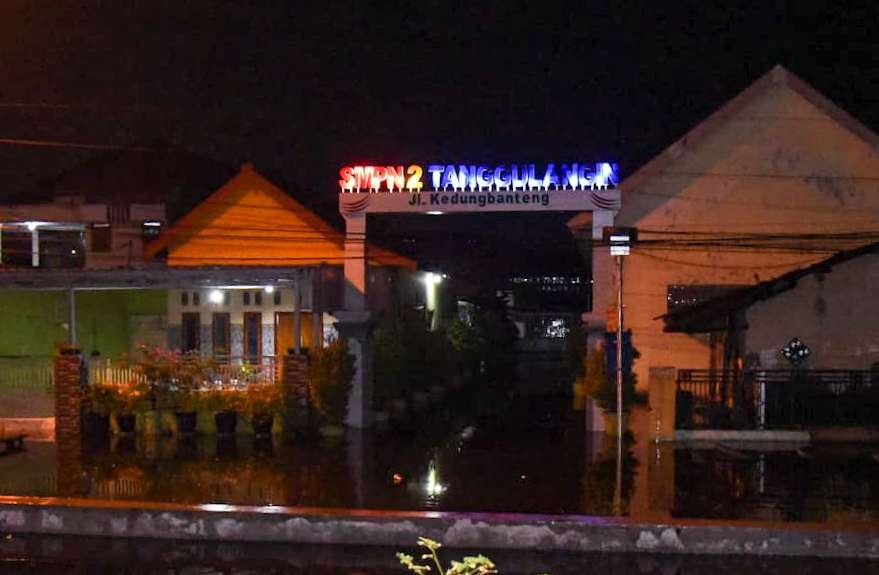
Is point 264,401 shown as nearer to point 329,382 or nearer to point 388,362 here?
point 329,382

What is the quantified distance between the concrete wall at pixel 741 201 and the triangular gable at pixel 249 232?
6676 millimetres

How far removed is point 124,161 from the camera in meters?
32.4

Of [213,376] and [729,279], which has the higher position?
[729,279]

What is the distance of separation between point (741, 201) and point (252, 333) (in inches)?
515

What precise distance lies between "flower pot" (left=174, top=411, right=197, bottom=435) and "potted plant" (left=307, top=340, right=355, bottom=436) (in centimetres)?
265

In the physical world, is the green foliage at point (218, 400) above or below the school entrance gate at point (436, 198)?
below

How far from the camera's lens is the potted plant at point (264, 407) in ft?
65.9

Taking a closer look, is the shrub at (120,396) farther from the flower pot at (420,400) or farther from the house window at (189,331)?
the flower pot at (420,400)

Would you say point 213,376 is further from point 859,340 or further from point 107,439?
point 859,340

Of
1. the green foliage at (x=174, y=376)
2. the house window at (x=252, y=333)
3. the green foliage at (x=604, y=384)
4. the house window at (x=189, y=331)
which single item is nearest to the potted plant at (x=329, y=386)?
the green foliage at (x=174, y=376)

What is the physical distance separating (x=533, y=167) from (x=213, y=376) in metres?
8.62

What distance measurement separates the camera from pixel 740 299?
65.4ft

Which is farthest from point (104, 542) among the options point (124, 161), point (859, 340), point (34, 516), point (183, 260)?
point (124, 161)

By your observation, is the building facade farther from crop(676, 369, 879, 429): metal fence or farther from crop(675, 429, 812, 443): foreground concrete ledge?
crop(675, 429, 812, 443): foreground concrete ledge
